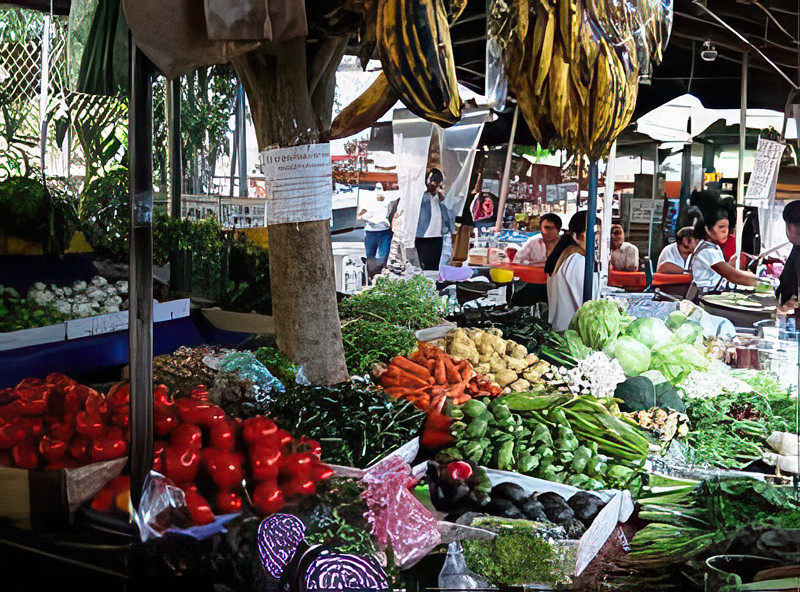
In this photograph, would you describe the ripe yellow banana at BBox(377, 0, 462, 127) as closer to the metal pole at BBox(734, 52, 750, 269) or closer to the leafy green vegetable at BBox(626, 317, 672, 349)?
the metal pole at BBox(734, 52, 750, 269)

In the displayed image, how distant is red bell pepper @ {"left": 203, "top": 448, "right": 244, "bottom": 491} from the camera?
86.8 inches

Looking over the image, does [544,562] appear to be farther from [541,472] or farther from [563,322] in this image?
[563,322]

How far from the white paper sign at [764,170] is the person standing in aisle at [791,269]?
0.36 ft

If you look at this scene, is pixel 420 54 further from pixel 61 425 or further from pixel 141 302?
pixel 61 425

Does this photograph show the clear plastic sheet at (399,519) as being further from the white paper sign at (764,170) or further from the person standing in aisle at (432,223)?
the white paper sign at (764,170)

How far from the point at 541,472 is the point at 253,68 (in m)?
1.68

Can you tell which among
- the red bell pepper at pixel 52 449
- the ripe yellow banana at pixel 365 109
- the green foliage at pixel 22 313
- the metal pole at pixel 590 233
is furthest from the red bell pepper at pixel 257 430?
the metal pole at pixel 590 233

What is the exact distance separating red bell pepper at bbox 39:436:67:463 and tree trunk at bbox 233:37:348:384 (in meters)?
0.79

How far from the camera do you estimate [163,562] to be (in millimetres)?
2195

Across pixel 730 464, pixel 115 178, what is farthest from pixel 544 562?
pixel 115 178

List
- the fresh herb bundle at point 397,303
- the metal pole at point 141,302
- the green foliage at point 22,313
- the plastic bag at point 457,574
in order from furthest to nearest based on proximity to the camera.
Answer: the fresh herb bundle at point 397,303 → the green foliage at point 22,313 → the plastic bag at point 457,574 → the metal pole at point 141,302

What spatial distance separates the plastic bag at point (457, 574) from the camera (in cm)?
221

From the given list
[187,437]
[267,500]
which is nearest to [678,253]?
[267,500]

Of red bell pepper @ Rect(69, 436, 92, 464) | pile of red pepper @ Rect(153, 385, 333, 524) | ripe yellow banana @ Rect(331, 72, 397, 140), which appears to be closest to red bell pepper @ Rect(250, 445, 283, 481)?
pile of red pepper @ Rect(153, 385, 333, 524)
